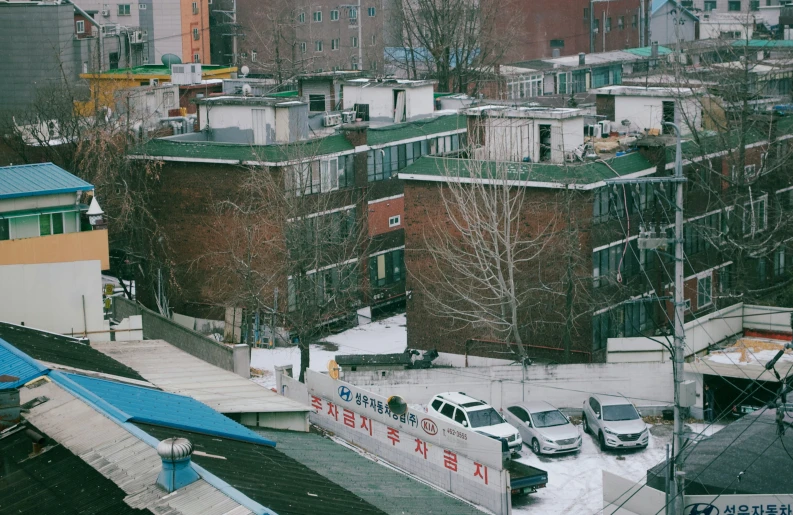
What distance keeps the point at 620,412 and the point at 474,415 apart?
3854mm

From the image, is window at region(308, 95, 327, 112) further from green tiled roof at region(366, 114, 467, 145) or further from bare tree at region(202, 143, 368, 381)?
bare tree at region(202, 143, 368, 381)

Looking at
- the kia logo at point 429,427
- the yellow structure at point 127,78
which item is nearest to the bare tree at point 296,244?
the kia logo at point 429,427

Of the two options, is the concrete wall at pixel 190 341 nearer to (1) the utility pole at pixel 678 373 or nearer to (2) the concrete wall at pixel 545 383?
(2) the concrete wall at pixel 545 383

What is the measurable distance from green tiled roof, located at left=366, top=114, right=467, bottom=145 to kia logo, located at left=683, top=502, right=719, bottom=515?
79.3 feet

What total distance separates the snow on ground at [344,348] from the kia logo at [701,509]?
16298 millimetres

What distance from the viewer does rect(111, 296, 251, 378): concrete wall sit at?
1303 inches

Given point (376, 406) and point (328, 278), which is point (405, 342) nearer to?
point (328, 278)

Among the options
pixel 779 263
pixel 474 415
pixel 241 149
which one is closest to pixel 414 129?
pixel 241 149

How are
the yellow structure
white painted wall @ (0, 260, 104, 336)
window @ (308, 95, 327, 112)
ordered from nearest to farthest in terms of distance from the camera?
1. white painted wall @ (0, 260, 104, 336)
2. window @ (308, 95, 327, 112)
3. the yellow structure

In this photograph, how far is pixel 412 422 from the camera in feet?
92.5

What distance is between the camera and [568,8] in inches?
3440

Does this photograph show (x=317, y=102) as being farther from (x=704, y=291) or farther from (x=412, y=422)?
(x=412, y=422)

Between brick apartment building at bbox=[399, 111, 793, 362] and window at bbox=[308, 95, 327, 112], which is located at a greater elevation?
window at bbox=[308, 95, 327, 112]

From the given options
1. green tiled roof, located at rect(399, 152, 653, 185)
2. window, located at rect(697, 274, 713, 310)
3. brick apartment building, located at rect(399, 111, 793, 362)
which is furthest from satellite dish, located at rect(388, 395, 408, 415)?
window, located at rect(697, 274, 713, 310)
